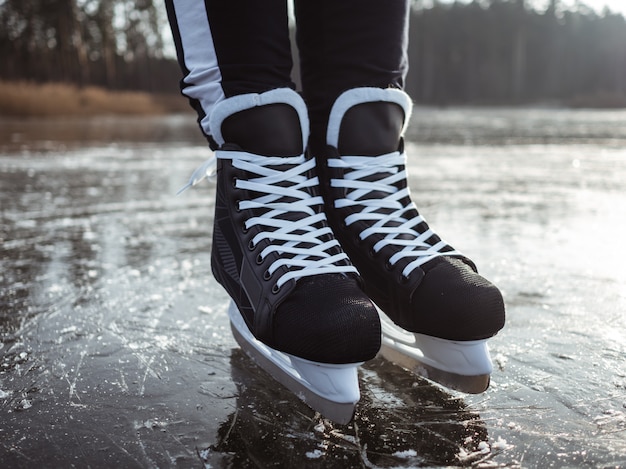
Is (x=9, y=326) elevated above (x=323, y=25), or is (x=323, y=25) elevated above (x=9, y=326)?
(x=323, y=25)

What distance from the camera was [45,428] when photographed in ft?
2.56

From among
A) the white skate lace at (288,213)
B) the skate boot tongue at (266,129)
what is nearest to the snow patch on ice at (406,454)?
the white skate lace at (288,213)

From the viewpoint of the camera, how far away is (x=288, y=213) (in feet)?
3.18


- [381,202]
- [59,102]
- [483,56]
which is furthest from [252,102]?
[483,56]

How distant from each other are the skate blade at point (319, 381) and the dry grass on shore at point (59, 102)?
15.5 m

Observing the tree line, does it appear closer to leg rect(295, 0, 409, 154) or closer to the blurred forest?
the blurred forest

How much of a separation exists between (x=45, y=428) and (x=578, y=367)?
0.79m

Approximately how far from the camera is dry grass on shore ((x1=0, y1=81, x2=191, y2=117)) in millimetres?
14633

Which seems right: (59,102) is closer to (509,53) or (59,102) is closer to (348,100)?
(348,100)

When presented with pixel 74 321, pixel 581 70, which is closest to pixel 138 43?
pixel 581 70

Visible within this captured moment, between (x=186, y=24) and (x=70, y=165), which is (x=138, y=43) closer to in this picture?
(x=70, y=165)

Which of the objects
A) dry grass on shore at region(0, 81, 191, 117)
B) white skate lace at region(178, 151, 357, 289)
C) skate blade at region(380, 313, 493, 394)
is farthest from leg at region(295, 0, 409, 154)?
dry grass on shore at region(0, 81, 191, 117)

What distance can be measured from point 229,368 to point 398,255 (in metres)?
0.33

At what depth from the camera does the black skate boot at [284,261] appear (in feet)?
2.64
